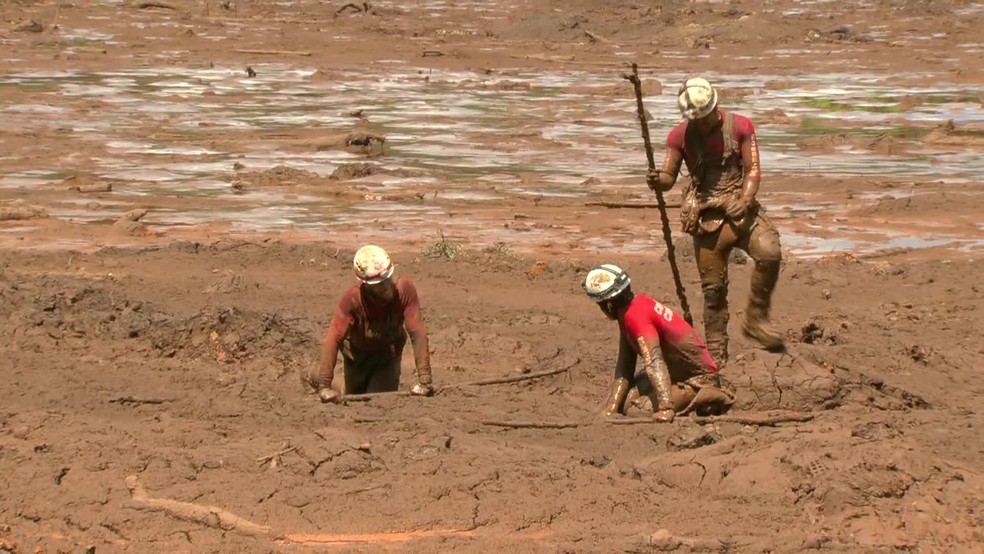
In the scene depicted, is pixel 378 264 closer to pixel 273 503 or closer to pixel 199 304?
pixel 273 503

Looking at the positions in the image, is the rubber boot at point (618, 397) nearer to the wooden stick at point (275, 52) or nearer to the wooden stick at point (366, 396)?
the wooden stick at point (366, 396)

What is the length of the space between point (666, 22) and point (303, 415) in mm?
27905

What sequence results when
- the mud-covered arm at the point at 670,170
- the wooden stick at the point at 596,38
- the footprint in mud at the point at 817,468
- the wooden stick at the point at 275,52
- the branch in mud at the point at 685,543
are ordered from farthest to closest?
the wooden stick at the point at 596,38 < the wooden stick at the point at 275,52 < the mud-covered arm at the point at 670,170 < the footprint in mud at the point at 817,468 < the branch in mud at the point at 685,543

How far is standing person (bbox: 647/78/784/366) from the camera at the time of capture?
8555 millimetres

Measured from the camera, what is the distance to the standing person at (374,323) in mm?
8273

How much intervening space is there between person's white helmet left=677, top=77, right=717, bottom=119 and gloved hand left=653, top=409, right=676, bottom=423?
1804 mm

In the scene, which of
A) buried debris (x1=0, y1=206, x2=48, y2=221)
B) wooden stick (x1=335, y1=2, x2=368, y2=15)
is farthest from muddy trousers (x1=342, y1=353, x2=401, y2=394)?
wooden stick (x1=335, y1=2, x2=368, y2=15)

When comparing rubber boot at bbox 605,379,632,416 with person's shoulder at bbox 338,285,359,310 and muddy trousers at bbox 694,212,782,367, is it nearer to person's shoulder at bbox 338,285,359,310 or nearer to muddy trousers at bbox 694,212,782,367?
muddy trousers at bbox 694,212,782,367

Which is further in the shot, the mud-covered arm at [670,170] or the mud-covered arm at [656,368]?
the mud-covered arm at [670,170]

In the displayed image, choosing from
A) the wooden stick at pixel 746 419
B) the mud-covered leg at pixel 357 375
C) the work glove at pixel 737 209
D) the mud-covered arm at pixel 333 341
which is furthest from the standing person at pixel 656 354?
the mud-covered leg at pixel 357 375

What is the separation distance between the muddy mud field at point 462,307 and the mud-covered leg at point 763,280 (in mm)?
186

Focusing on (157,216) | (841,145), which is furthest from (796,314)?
(841,145)

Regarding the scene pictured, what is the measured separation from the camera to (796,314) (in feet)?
37.2

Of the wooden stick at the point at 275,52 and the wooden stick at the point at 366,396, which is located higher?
the wooden stick at the point at 366,396
